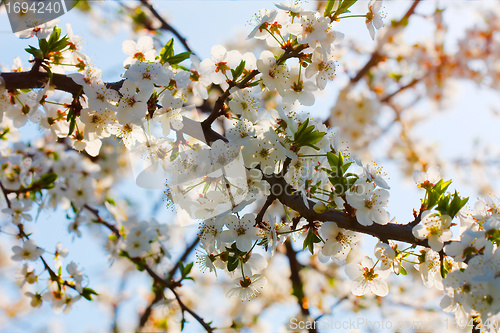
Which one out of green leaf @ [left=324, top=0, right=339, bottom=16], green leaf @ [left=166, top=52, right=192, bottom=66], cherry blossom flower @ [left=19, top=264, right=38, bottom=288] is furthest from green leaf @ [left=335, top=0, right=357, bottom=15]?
cherry blossom flower @ [left=19, top=264, right=38, bottom=288]

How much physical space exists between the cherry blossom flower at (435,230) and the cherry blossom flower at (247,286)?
2.05 feet

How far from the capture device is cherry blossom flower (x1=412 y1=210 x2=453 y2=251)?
133 centimetres

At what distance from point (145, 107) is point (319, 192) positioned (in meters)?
0.75

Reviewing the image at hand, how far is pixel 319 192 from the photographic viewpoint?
145 centimetres

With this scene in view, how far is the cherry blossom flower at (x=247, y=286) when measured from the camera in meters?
1.57

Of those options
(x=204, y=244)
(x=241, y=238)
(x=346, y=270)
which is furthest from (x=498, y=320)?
(x=204, y=244)

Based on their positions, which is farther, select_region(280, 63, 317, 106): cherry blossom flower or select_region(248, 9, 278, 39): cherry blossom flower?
select_region(280, 63, 317, 106): cherry blossom flower

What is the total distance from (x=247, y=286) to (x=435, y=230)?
0.75 m

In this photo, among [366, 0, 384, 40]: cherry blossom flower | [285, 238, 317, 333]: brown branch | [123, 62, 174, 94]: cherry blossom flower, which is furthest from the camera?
[285, 238, 317, 333]: brown branch

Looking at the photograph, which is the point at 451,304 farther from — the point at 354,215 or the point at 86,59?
the point at 86,59

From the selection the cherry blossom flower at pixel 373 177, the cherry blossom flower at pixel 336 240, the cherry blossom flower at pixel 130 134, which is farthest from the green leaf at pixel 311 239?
the cherry blossom flower at pixel 130 134

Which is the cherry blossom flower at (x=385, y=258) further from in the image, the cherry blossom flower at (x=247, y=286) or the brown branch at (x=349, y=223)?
the cherry blossom flower at (x=247, y=286)

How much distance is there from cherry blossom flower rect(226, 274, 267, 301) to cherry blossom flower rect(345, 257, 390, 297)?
1.18ft

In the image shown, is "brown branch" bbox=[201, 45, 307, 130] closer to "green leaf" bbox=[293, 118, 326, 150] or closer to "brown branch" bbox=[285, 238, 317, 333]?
"green leaf" bbox=[293, 118, 326, 150]
